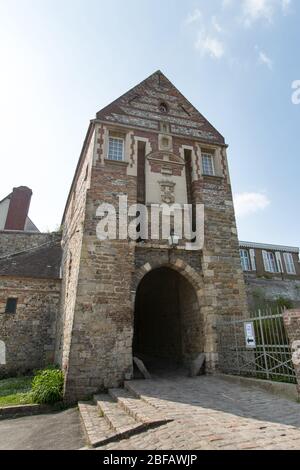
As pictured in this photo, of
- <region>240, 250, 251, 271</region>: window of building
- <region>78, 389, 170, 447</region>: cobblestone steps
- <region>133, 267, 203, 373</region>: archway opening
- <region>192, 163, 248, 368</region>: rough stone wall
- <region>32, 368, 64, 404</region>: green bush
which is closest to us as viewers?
<region>78, 389, 170, 447</region>: cobblestone steps

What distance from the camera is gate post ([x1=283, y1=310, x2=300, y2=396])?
5309 millimetres

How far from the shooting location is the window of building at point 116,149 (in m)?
10.4

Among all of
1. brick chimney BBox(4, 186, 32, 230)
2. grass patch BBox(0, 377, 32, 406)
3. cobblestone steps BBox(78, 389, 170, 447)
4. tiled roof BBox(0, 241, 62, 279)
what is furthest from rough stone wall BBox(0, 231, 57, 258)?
cobblestone steps BBox(78, 389, 170, 447)

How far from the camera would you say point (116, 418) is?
4.73m

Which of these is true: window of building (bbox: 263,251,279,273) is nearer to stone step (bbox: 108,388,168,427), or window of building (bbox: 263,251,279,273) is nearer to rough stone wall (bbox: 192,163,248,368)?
rough stone wall (bbox: 192,163,248,368)

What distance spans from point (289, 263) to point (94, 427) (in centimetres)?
2706

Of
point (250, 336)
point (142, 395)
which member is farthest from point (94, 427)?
point (250, 336)

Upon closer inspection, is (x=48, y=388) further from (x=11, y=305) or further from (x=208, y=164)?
(x=208, y=164)

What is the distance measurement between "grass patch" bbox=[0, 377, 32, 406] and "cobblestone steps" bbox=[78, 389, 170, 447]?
1526mm

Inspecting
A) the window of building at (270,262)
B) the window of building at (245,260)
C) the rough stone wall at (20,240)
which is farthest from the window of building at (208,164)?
the window of building at (270,262)

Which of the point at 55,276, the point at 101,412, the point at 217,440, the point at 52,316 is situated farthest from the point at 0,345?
the point at 217,440

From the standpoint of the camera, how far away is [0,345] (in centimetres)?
1101

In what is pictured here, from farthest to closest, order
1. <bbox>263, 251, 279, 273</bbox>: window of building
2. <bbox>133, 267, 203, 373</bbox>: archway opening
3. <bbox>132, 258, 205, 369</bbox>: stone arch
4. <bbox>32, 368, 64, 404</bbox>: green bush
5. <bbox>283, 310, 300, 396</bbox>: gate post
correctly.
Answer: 1. <bbox>263, 251, 279, 273</bbox>: window of building
2. <bbox>133, 267, 203, 373</bbox>: archway opening
3. <bbox>132, 258, 205, 369</bbox>: stone arch
4. <bbox>32, 368, 64, 404</bbox>: green bush
5. <bbox>283, 310, 300, 396</bbox>: gate post

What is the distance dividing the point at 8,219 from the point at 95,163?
13.5 meters
